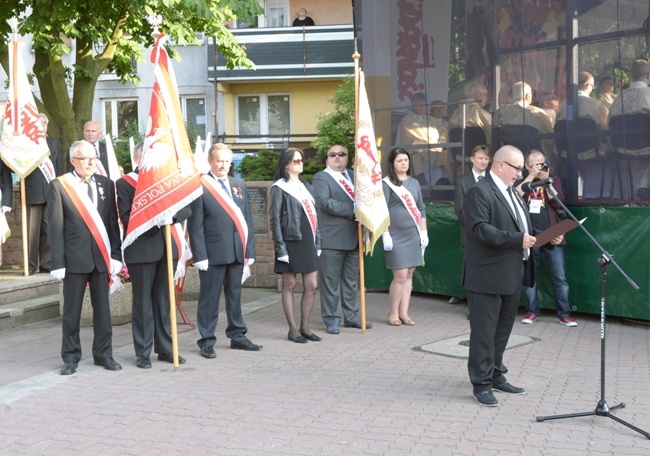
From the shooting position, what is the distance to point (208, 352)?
8031 millimetres

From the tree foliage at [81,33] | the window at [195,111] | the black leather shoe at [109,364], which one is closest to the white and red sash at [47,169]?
the tree foliage at [81,33]

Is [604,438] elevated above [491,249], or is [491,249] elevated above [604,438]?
[491,249]

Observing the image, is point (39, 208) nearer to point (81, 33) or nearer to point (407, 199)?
point (81, 33)

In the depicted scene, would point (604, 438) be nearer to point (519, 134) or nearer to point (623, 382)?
point (623, 382)

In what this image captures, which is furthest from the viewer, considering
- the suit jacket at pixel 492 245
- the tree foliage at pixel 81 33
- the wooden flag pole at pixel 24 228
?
the tree foliage at pixel 81 33

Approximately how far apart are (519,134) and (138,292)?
5080 mm

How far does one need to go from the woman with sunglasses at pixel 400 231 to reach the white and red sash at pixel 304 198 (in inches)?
46.3

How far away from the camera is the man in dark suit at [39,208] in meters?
11.6

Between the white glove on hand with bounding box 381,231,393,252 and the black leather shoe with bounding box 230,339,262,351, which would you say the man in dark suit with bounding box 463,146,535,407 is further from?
the white glove on hand with bounding box 381,231,393,252

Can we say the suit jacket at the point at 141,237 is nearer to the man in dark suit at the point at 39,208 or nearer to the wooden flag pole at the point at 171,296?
the wooden flag pole at the point at 171,296

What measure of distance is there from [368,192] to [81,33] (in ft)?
22.2

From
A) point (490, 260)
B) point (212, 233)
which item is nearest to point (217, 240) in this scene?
point (212, 233)

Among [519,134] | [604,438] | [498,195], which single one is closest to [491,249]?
[498,195]

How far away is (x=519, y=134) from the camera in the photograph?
10336mm
